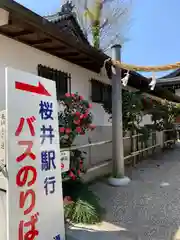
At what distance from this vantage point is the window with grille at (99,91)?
22.6 feet

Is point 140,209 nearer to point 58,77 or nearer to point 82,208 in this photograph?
point 82,208

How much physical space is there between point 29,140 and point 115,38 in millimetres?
13850

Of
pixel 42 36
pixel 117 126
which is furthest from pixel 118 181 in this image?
pixel 42 36

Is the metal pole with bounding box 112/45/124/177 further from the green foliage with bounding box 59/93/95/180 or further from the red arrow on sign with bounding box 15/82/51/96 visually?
the red arrow on sign with bounding box 15/82/51/96

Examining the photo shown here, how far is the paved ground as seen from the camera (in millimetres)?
3289

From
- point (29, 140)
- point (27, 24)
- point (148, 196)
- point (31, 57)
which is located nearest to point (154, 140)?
point (148, 196)

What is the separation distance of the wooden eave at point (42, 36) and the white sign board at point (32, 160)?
148 centimetres

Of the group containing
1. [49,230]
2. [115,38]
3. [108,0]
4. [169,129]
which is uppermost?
[108,0]

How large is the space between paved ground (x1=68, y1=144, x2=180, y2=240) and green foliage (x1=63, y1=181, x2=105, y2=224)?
0.14 m

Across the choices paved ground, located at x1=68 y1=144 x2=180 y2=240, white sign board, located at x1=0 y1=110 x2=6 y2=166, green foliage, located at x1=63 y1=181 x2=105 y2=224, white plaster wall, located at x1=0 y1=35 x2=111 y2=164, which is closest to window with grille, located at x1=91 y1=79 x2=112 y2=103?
white plaster wall, located at x1=0 y1=35 x2=111 y2=164

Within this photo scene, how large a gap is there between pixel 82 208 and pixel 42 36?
9.65 ft

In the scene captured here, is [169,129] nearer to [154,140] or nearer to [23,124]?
[154,140]

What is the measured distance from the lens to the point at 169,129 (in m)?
11.1

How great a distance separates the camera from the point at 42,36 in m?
4.29
